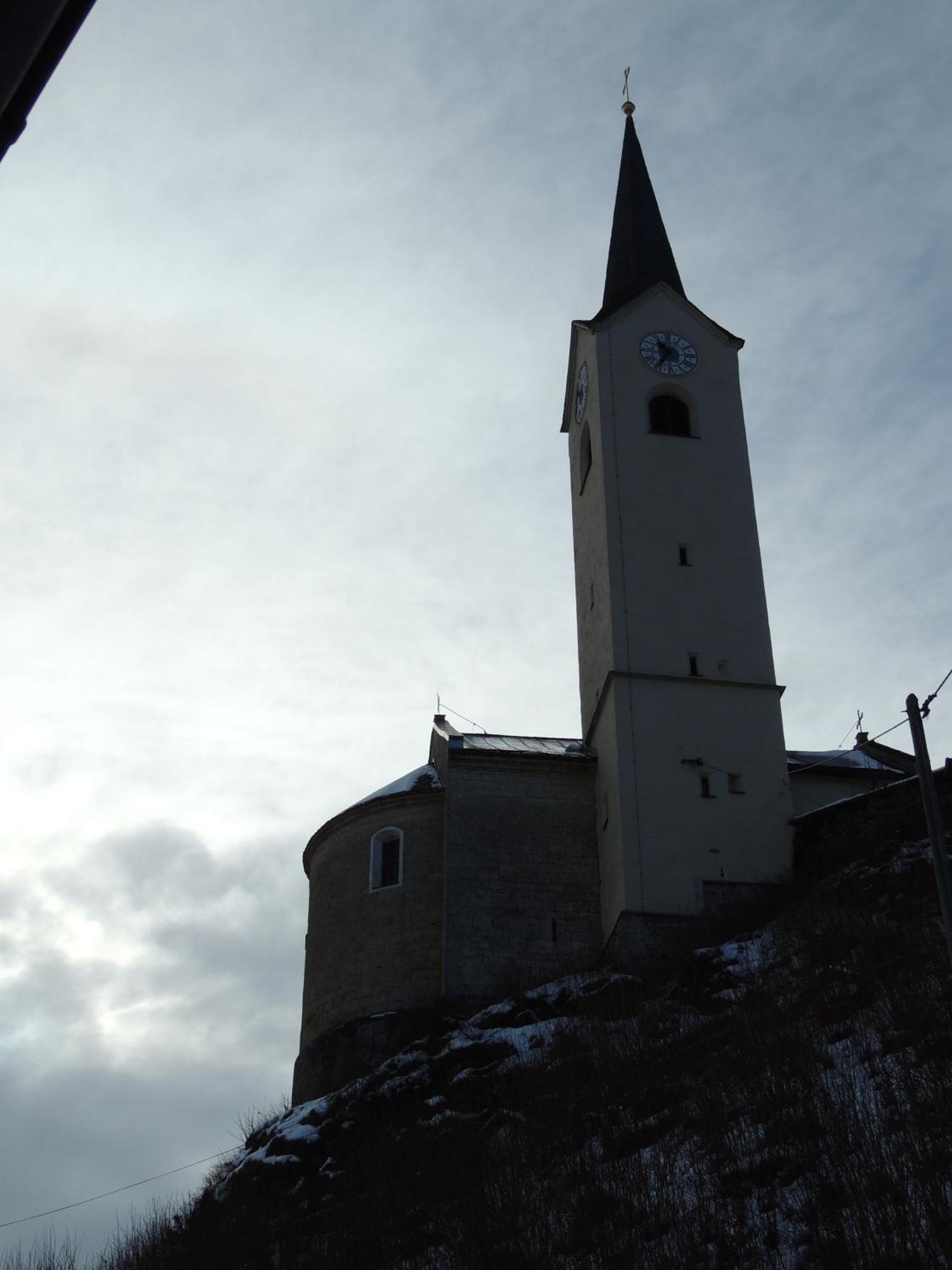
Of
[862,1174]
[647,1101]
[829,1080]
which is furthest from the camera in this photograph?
[647,1101]

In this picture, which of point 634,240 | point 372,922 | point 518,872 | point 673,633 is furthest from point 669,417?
point 372,922

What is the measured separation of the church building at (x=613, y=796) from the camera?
32.2 m

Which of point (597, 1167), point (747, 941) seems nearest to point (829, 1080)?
point (597, 1167)

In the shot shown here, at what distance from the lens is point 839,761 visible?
37594 millimetres

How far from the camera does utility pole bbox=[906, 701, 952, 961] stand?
604 inches

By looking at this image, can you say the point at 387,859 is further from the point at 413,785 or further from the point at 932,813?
the point at 932,813

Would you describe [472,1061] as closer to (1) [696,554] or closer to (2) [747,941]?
(2) [747,941]

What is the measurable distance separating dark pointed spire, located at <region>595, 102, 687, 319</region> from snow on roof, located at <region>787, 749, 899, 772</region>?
14.8 meters

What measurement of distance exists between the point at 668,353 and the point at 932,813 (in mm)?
27519

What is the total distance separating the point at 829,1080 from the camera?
19.0 m

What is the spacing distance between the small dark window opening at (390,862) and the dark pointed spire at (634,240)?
17840 mm

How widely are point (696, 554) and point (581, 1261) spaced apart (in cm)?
2374

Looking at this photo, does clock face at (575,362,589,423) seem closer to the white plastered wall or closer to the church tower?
the church tower

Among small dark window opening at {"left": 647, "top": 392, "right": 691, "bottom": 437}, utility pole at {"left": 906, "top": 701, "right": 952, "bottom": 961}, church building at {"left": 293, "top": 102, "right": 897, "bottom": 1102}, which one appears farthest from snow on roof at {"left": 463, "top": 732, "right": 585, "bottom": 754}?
utility pole at {"left": 906, "top": 701, "right": 952, "bottom": 961}
